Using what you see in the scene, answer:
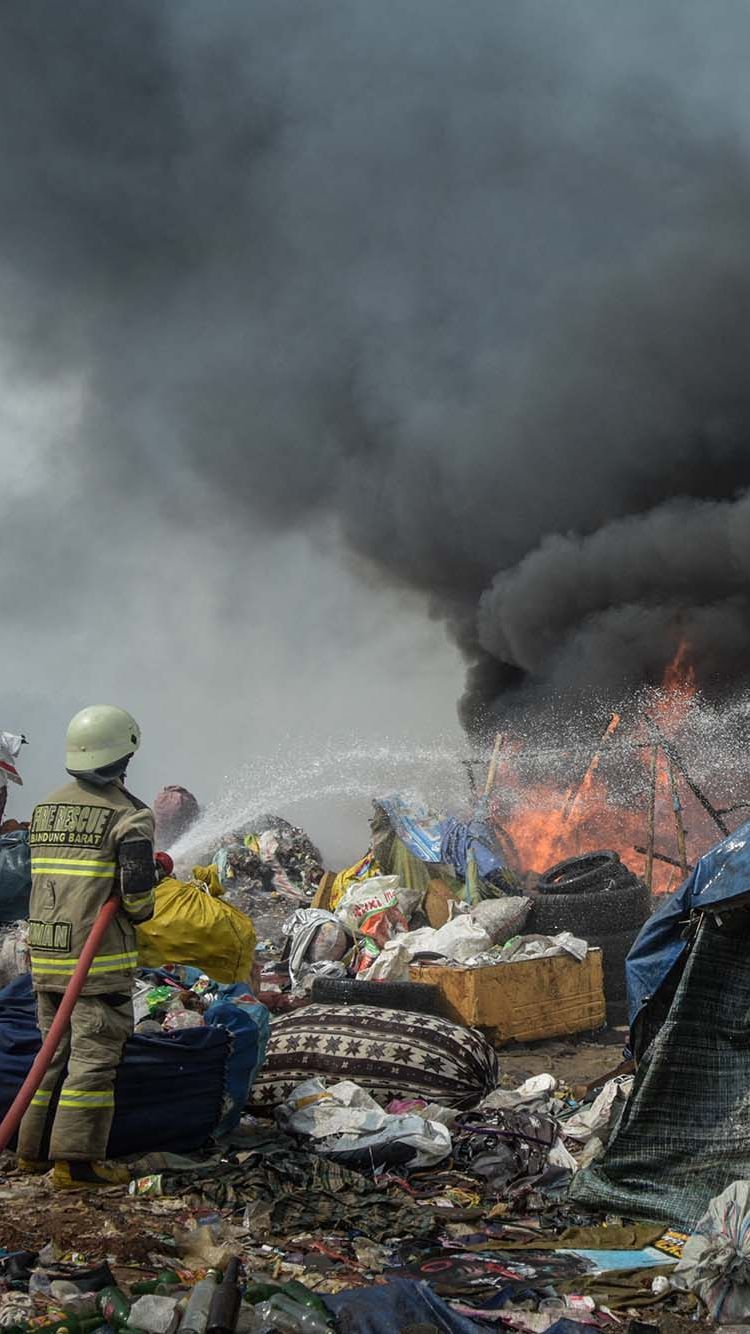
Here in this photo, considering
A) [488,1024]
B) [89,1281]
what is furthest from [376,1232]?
[488,1024]

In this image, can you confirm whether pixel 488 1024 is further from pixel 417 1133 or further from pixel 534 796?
pixel 534 796

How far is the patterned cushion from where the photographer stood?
4609mm

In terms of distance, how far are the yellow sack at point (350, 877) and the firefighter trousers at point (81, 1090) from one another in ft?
19.0

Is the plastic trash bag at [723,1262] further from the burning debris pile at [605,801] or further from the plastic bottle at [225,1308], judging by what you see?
the burning debris pile at [605,801]

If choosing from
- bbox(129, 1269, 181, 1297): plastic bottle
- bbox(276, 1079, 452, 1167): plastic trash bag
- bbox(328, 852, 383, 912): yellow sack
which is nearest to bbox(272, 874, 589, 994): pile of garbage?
bbox(328, 852, 383, 912): yellow sack

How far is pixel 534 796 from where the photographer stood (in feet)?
43.7

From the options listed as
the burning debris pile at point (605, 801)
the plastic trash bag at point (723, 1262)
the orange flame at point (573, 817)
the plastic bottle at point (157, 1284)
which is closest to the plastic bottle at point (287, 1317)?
the plastic bottle at point (157, 1284)

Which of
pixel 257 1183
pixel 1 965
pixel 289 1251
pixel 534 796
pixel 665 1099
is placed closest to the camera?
pixel 289 1251

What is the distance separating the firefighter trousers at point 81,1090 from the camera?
343 cm

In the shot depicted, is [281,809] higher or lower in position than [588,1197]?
higher

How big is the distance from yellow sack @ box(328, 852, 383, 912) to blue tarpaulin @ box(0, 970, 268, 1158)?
5.36 m

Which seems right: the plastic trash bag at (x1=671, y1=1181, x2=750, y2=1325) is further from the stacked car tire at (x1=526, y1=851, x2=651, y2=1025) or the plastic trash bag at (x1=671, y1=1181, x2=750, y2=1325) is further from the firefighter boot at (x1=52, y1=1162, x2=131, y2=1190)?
the stacked car tire at (x1=526, y1=851, x2=651, y2=1025)

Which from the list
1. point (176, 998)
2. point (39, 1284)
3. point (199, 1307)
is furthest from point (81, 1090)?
point (199, 1307)

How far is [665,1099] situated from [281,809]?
13379 millimetres
